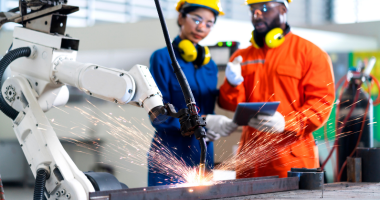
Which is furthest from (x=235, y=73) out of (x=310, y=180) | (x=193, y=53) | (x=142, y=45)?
(x=142, y=45)

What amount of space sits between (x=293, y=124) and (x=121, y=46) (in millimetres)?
3836

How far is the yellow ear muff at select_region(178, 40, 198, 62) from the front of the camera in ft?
8.27

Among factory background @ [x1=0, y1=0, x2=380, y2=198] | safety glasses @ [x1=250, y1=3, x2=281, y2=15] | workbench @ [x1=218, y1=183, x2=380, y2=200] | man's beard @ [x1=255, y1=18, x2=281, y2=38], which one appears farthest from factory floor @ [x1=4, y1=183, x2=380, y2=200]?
factory background @ [x1=0, y1=0, x2=380, y2=198]

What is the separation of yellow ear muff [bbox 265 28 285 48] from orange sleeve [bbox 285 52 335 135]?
0.26 meters

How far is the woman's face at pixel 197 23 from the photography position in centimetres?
252

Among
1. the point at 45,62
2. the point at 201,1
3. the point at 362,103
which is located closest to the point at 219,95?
the point at 201,1

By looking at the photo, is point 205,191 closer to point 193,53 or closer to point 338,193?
point 338,193

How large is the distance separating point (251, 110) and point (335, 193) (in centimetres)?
73

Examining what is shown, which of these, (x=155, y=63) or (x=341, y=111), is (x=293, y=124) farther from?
(x=341, y=111)

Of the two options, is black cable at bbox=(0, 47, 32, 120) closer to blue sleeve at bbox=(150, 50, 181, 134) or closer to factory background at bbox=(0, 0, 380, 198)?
blue sleeve at bbox=(150, 50, 181, 134)

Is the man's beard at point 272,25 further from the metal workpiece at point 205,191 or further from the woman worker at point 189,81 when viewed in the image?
the metal workpiece at point 205,191

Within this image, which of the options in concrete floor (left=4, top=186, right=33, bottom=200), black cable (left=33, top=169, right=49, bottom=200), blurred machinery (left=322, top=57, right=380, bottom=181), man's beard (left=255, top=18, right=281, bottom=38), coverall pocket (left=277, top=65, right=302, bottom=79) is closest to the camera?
black cable (left=33, top=169, right=49, bottom=200)

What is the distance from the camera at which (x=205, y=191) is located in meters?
1.41

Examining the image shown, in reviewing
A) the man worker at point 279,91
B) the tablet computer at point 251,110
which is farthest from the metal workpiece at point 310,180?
the man worker at point 279,91
